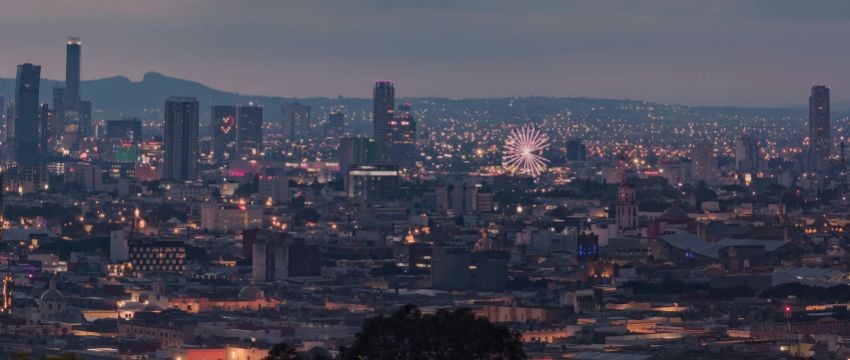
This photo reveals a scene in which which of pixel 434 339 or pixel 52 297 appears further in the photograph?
pixel 52 297

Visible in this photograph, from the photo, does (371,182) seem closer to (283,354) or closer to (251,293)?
(251,293)

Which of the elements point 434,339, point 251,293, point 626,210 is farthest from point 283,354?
point 626,210

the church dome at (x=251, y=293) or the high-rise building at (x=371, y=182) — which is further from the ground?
the high-rise building at (x=371, y=182)

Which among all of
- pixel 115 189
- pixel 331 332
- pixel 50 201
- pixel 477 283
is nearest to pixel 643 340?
pixel 331 332

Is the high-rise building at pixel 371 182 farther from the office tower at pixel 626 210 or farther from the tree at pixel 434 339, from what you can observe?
the tree at pixel 434 339

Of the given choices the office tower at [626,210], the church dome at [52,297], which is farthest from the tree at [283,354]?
the office tower at [626,210]

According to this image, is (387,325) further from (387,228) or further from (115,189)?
(115,189)

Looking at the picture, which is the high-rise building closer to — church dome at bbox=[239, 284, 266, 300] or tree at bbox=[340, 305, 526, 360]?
church dome at bbox=[239, 284, 266, 300]
